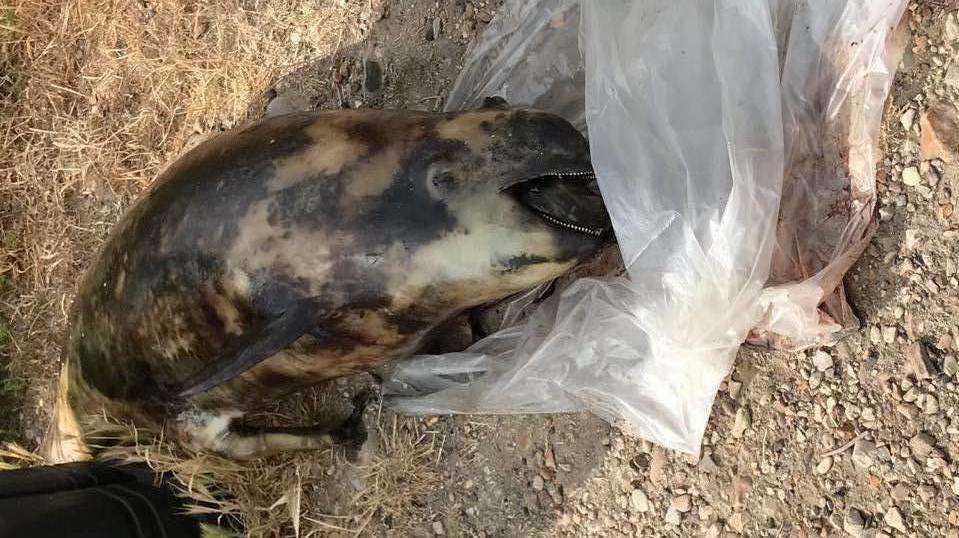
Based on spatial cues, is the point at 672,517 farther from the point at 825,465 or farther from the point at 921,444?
the point at 921,444

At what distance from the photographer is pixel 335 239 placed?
2322 millimetres

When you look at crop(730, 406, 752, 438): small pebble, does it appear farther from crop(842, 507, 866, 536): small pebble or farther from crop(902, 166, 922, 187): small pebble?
crop(902, 166, 922, 187): small pebble

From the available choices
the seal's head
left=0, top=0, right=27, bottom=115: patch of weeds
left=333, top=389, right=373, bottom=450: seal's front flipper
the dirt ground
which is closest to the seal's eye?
the seal's head

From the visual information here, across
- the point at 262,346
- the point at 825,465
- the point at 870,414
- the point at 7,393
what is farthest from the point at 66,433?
the point at 870,414

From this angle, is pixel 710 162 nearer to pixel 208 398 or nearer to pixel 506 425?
pixel 506 425

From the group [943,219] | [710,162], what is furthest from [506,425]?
[943,219]

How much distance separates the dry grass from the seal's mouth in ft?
4.82

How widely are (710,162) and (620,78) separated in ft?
1.17

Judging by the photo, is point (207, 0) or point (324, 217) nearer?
point (324, 217)

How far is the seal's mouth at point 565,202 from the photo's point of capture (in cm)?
218

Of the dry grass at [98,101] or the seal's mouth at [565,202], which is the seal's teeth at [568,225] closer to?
the seal's mouth at [565,202]

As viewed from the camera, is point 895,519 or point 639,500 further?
point 639,500

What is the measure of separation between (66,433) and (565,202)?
8.10ft

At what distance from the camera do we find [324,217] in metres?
2.34
